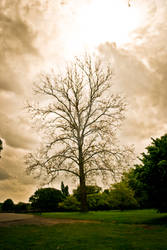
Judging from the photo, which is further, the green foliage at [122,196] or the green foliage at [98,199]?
the green foliage at [98,199]

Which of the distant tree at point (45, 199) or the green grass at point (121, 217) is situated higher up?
the distant tree at point (45, 199)

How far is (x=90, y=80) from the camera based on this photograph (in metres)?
24.0

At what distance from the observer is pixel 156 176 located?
1343 cm

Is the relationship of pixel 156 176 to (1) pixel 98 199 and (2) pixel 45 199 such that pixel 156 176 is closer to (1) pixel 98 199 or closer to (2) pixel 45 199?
(1) pixel 98 199

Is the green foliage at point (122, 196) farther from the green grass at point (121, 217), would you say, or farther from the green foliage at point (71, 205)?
the green grass at point (121, 217)

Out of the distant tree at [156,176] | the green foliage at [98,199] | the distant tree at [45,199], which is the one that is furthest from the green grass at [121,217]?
the distant tree at [45,199]

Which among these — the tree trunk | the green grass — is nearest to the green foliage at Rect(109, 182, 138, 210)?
the tree trunk

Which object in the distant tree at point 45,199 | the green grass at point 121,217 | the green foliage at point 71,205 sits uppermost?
the distant tree at point 45,199

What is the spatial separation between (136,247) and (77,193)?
36.3 m

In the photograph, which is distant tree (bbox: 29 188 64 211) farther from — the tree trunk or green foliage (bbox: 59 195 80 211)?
the tree trunk

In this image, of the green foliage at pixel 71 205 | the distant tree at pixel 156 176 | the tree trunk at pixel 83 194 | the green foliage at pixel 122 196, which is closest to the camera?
the distant tree at pixel 156 176

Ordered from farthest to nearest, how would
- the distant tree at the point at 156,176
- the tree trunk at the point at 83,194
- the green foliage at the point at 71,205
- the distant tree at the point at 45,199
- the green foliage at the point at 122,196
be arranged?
the distant tree at the point at 45,199 < the green foliage at the point at 71,205 < the green foliage at the point at 122,196 < the tree trunk at the point at 83,194 < the distant tree at the point at 156,176

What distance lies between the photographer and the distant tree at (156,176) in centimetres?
1311

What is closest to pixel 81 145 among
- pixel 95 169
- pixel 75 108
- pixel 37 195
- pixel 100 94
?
pixel 95 169
